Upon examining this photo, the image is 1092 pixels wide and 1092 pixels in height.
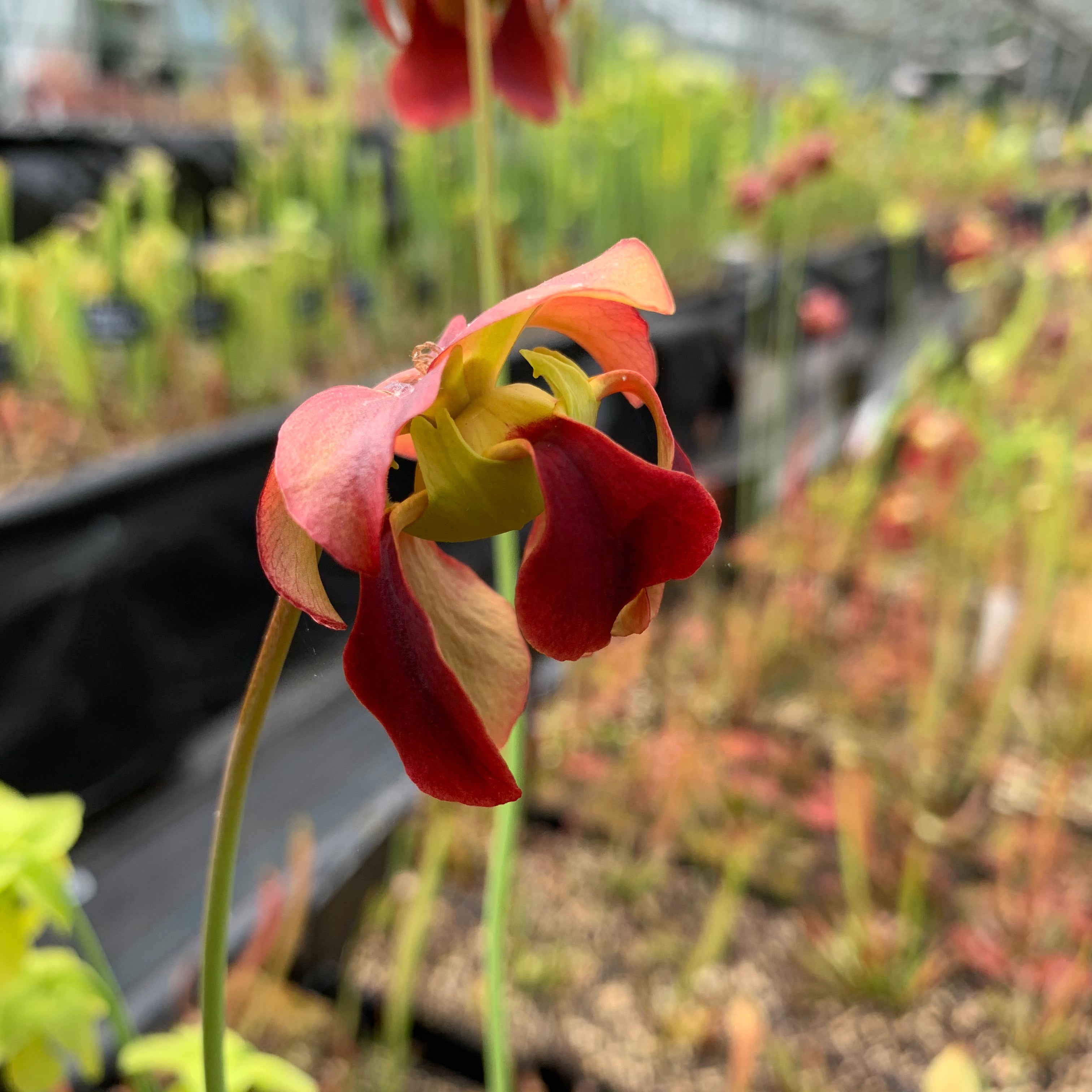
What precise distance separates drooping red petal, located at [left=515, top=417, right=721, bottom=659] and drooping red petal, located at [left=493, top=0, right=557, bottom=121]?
1.10 ft

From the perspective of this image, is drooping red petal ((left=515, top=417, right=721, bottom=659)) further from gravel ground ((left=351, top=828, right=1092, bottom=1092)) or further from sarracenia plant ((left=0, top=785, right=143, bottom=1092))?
gravel ground ((left=351, top=828, right=1092, bottom=1092))

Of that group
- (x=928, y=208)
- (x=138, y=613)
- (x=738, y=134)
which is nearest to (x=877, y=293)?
(x=738, y=134)

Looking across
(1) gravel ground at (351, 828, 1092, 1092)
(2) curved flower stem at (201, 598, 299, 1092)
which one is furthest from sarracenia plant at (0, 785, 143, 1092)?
(1) gravel ground at (351, 828, 1092, 1092)

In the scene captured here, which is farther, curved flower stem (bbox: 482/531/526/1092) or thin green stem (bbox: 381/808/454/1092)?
thin green stem (bbox: 381/808/454/1092)

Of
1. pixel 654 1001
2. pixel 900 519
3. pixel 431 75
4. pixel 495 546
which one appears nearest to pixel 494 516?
pixel 495 546

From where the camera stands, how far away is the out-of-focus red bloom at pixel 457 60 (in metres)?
0.40

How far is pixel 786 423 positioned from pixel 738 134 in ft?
2.11

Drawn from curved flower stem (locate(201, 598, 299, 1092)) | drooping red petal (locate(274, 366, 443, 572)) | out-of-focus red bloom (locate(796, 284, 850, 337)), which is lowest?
out-of-focus red bloom (locate(796, 284, 850, 337))

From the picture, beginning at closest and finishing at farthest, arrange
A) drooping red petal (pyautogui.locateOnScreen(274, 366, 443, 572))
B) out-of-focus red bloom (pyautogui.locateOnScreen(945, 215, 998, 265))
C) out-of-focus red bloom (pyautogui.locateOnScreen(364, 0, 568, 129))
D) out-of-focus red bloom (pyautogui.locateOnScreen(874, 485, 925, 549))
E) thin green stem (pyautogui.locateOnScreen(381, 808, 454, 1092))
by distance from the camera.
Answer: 1. drooping red petal (pyautogui.locateOnScreen(274, 366, 443, 572))
2. out-of-focus red bloom (pyautogui.locateOnScreen(364, 0, 568, 129))
3. thin green stem (pyautogui.locateOnScreen(381, 808, 454, 1092))
4. out-of-focus red bloom (pyautogui.locateOnScreen(874, 485, 925, 549))
5. out-of-focus red bloom (pyautogui.locateOnScreen(945, 215, 998, 265))

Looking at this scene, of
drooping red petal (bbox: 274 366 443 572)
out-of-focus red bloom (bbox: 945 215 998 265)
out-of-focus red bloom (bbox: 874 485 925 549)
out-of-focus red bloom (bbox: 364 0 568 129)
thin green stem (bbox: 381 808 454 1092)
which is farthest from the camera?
out-of-focus red bloom (bbox: 945 215 998 265)

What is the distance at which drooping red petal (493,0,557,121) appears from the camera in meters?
0.41

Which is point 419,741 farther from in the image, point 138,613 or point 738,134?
point 738,134

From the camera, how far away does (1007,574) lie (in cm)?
122

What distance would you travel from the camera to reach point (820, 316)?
134 centimetres
